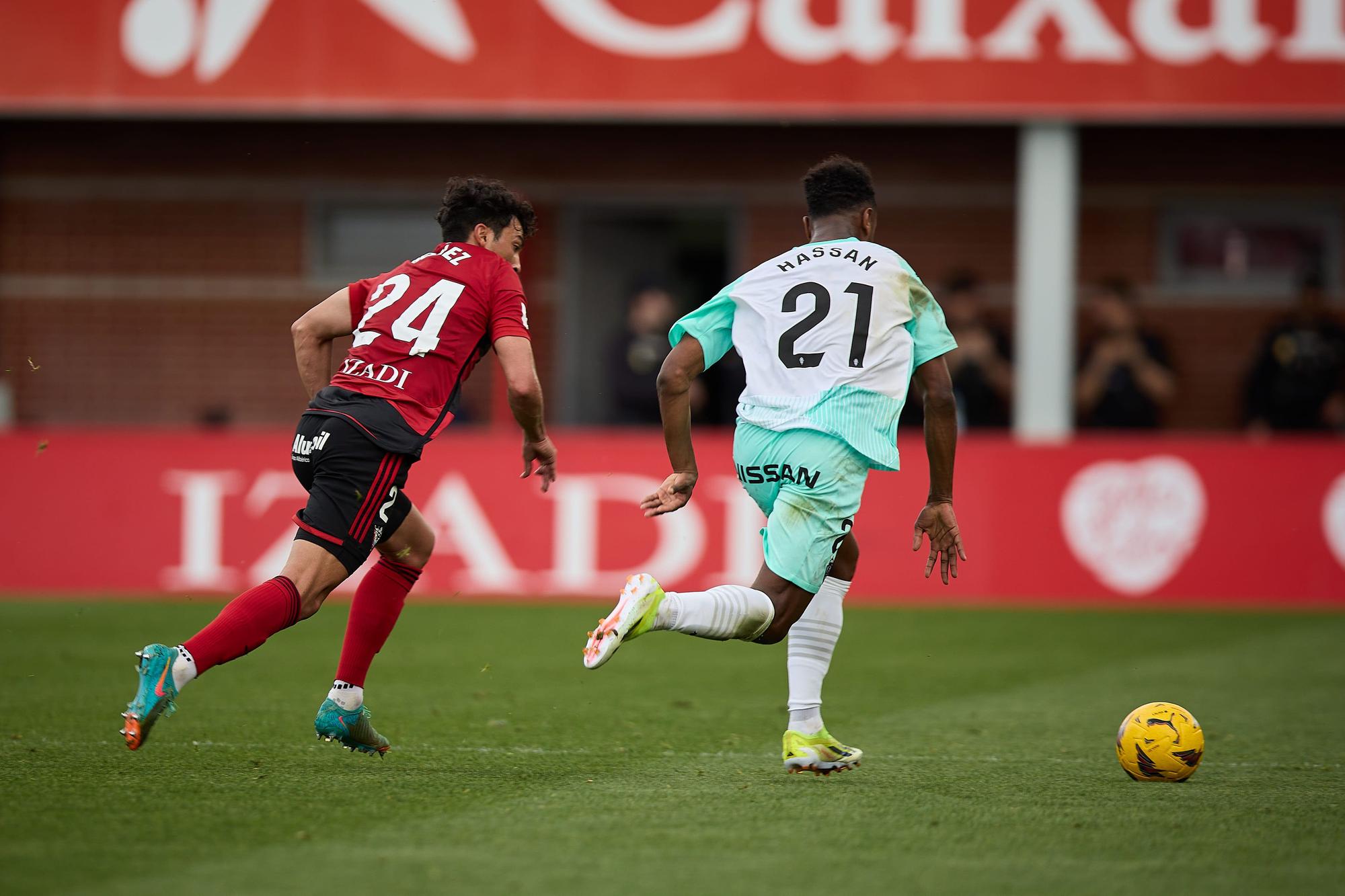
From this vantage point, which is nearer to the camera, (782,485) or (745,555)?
(782,485)

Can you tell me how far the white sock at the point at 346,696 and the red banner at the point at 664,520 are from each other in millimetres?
6320

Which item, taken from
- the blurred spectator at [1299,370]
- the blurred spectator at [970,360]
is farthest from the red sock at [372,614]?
the blurred spectator at [1299,370]

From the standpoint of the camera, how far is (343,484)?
214 inches

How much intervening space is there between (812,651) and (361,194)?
11.3 meters

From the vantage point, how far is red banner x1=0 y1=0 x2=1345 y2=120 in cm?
1219

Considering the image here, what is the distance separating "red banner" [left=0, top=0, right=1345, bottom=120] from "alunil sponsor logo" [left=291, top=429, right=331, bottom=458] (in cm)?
752

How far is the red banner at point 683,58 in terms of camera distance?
12188 mm

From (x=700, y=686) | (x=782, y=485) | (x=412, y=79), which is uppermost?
(x=412, y=79)

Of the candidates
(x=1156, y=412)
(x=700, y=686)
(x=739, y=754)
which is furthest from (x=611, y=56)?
(x=739, y=754)

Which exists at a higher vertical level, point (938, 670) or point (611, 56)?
point (611, 56)

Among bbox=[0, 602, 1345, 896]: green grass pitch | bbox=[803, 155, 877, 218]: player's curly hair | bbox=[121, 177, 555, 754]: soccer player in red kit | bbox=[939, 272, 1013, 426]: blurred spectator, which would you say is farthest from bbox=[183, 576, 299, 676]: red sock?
bbox=[939, 272, 1013, 426]: blurred spectator

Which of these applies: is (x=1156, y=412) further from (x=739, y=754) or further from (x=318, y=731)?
(x=318, y=731)

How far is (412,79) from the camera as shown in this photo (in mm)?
12602

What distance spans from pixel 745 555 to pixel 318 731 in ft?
21.4
